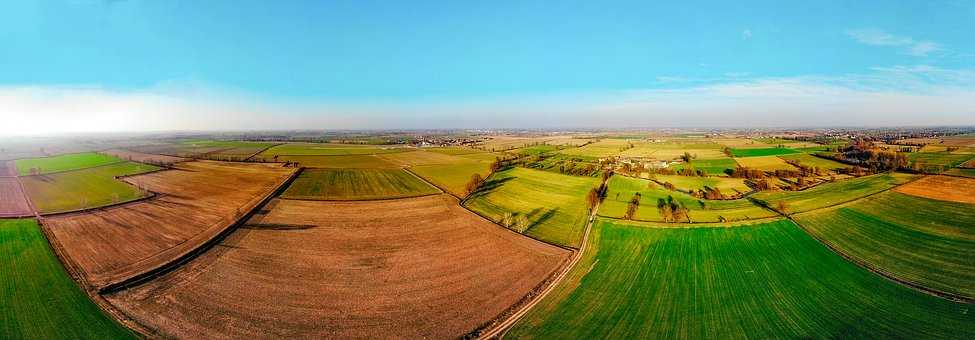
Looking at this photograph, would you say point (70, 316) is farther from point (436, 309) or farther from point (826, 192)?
point (826, 192)

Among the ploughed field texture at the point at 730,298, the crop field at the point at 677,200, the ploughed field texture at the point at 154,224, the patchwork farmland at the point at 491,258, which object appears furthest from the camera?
the crop field at the point at 677,200

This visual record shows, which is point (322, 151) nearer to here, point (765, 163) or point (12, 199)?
point (12, 199)

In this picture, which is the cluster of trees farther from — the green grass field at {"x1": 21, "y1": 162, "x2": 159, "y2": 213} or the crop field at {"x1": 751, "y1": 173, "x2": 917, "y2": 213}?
the green grass field at {"x1": 21, "y1": 162, "x2": 159, "y2": 213}

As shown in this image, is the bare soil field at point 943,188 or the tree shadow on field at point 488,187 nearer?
the bare soil field at point 943,188

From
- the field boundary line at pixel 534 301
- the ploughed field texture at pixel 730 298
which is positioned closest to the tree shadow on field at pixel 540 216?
the field boundary line at pixel 534 301

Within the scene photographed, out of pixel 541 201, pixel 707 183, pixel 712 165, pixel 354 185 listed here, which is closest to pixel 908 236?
pixel 707 183

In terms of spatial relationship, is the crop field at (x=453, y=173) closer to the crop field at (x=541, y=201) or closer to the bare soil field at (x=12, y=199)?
the crop field at (x=541, y=201)

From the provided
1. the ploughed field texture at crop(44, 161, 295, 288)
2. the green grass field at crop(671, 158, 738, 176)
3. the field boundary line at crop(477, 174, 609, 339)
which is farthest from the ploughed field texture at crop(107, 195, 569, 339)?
the green grass field at crop(671, 158, 738, 176)
